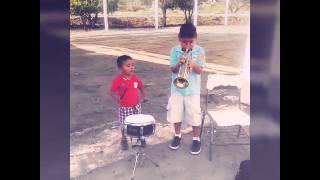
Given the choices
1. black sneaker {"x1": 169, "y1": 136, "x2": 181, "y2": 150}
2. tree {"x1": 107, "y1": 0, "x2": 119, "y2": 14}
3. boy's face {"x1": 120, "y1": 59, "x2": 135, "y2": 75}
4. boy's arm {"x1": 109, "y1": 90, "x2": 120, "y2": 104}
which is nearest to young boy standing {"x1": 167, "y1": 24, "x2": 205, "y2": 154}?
black sneaker {"x1": 169, "y1": 136, "x2": 181, "y2": 150}

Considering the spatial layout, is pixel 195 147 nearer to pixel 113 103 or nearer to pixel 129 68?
pixel 113 103

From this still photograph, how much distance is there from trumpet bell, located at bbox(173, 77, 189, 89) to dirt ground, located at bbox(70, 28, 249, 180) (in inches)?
3.3

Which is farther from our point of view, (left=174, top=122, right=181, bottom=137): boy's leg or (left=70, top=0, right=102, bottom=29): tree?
(left=174, top=122, right=181, bottom=137): boy's leg

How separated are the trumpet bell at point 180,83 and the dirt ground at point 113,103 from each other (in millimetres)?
84

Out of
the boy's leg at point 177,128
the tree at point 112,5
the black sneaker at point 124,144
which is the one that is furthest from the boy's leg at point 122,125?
the tree at point 112,5

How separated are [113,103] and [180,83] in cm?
72

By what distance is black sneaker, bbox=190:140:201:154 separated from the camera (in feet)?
14.6

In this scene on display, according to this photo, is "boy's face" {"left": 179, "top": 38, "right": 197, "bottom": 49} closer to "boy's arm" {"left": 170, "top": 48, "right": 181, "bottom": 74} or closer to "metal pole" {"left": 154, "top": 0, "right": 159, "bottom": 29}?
"boy's arm" {"left": 170, "top": 48, "right": 181, "bottom": 74}

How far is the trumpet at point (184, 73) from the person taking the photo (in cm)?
439

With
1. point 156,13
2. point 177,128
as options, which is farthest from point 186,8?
point 177,128

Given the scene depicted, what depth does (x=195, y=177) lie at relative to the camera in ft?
14.0

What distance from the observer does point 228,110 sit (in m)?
4.60
